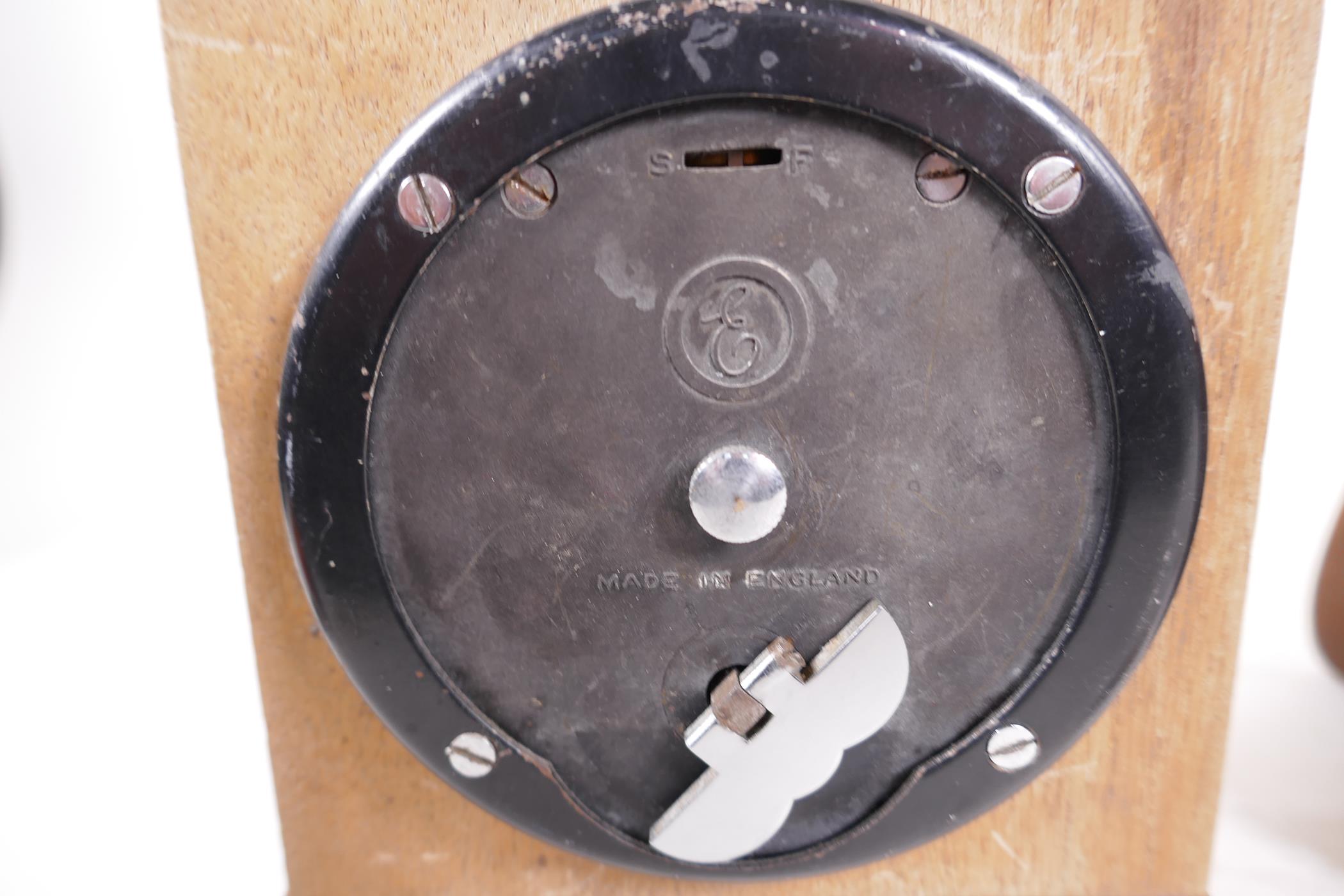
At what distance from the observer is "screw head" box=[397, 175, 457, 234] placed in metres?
0.40

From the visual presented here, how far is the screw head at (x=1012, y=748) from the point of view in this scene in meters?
0.48

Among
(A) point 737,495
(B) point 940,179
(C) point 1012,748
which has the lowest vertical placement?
(C) point 1012,748

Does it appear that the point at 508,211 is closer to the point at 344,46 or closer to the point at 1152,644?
the point at 344,46

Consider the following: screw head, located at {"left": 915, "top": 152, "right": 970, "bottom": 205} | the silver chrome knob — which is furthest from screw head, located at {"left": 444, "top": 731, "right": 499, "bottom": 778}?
screw head, located at {"left": 915, "top": 152, "right": 970, "bottom": 205}

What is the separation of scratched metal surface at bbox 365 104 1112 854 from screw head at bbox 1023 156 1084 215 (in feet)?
0.05

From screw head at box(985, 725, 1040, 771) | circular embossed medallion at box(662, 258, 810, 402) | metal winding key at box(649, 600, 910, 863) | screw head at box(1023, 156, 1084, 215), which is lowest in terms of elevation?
screw head at box(985, 725, 1040, 771)

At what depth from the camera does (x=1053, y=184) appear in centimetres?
40

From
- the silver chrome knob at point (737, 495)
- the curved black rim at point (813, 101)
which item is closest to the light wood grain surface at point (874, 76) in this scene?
the curved black rim at point (813, 101)

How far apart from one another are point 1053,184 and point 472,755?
398mm

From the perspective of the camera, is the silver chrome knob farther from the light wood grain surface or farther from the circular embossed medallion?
the light wood grain surface

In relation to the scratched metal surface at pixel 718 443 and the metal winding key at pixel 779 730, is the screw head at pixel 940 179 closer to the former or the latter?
the scratched metal surface at pixel 718 443

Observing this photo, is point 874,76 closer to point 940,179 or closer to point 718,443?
point 940,179

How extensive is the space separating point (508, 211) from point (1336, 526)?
72cm

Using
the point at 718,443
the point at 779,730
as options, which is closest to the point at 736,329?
the point at 718,443
